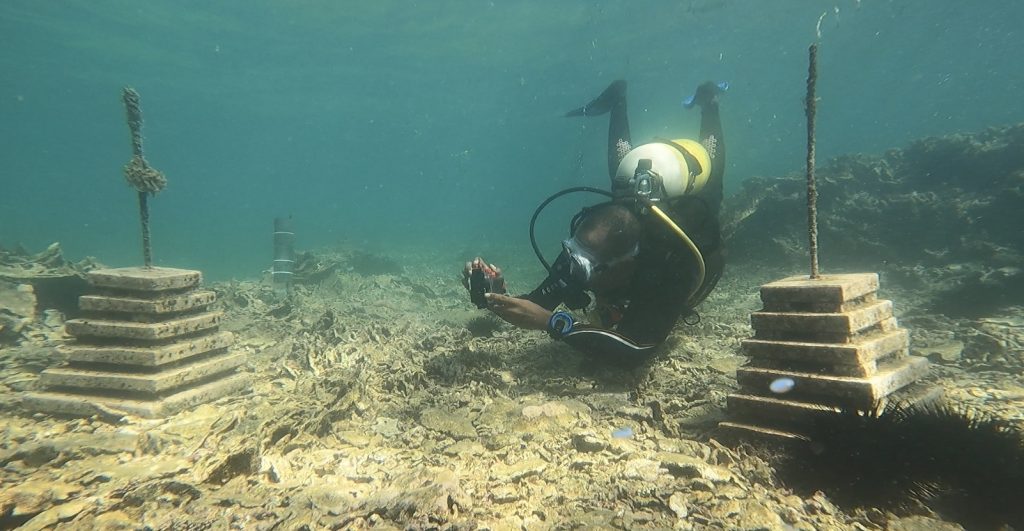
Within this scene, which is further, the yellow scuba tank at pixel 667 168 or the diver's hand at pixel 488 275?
the diver's hand at pixel 488 275

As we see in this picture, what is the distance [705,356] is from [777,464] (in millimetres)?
2237

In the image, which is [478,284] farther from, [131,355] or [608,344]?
[131,355]

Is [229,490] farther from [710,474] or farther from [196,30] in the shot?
[196,30]

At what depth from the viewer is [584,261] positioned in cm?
383

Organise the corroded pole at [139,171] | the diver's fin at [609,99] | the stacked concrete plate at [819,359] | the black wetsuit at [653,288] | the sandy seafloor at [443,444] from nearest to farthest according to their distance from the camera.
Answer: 1. the sandy seafloor at [443,444]
2. the stacked concrete plate at [819,359]
3. the black wetsuit at [653,288]
4. the corroded pole at [139,171]
5. the diver's fin at [609,99]

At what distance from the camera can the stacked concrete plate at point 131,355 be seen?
370 centimetres

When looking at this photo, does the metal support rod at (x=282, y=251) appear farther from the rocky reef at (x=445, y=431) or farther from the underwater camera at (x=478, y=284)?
the underwater camera at (x=478, y=284)

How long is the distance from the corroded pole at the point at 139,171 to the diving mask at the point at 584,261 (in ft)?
12.7

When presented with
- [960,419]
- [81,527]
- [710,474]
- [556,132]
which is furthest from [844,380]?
[556,132]

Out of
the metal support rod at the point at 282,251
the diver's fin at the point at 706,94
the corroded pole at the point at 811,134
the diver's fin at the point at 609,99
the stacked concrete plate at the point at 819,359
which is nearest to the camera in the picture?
the stacked concrete plate at the point at 819,359

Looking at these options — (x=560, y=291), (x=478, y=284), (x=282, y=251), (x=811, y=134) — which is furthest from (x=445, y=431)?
(x=282, y=251)

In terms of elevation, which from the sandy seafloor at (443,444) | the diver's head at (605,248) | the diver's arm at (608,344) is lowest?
the sandy seafloor at (443,444)

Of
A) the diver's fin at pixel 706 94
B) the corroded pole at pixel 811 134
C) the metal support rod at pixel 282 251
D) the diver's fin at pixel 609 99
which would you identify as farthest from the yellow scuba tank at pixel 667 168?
the metal support rod at pixel 282 251

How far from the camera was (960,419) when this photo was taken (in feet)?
6.74
